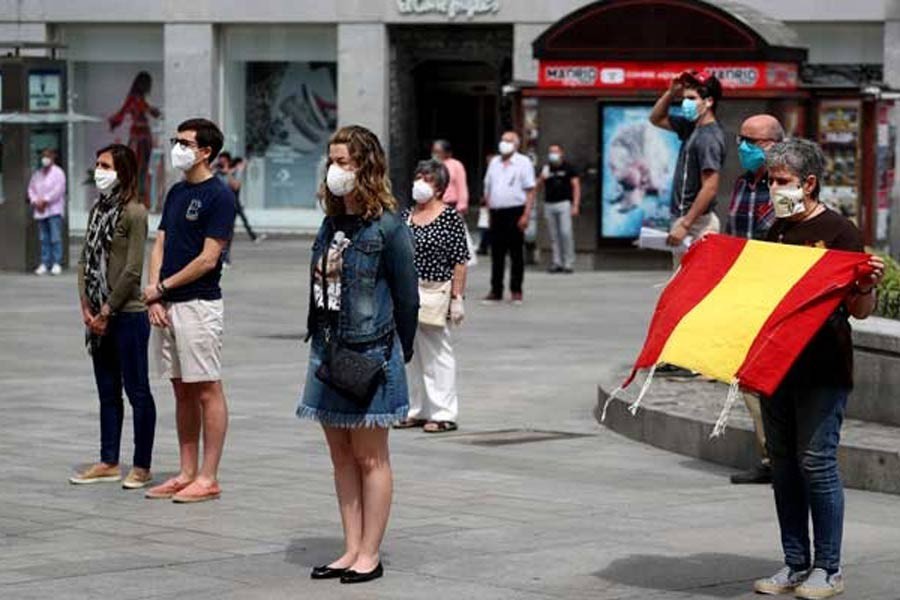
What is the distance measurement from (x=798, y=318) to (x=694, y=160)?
5382 millimetres

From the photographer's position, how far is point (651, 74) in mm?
26984

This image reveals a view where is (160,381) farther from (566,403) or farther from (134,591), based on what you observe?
(134,591)

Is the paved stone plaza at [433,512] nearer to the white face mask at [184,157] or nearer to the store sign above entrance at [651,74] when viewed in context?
the white face mask at [184,157]

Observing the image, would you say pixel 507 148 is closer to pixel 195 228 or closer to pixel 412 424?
pixel 412 424

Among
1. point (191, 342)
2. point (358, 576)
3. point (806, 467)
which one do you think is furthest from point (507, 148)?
point (806, 467)

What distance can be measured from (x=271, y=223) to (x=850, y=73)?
12.6 m

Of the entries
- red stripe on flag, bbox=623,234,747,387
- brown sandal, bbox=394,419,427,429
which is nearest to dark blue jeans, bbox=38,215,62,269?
brown sandal, bbox=394,419,427,429

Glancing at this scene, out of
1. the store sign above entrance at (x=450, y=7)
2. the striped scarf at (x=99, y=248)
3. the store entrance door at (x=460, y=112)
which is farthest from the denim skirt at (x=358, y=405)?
the store entrance door at (x=460, y=112)

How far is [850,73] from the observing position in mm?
29062

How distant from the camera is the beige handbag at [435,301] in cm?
1330

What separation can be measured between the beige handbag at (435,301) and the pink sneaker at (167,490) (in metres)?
2.97

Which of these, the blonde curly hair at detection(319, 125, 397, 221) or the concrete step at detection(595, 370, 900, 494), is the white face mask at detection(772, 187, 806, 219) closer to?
the blonde curly hair at detection(319, 125, 397, 221)

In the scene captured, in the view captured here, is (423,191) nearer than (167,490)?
No

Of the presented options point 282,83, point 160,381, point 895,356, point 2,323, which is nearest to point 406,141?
point 282,83
